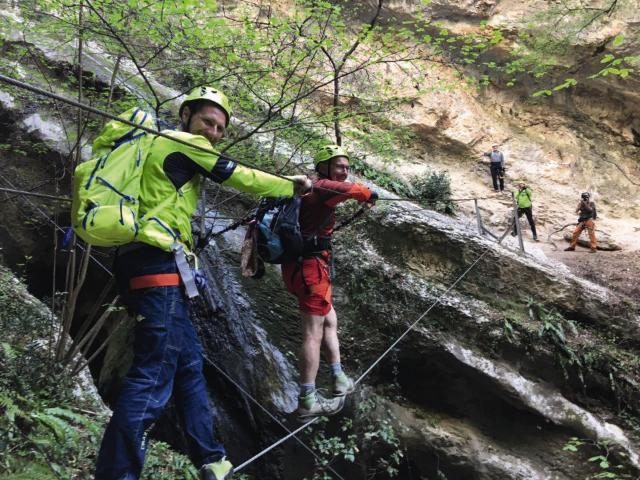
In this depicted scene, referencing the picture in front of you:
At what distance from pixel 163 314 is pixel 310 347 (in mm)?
1869

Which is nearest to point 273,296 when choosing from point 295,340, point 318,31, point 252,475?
point 295,340

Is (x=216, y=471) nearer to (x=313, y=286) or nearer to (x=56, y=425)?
(x=56, y=425)

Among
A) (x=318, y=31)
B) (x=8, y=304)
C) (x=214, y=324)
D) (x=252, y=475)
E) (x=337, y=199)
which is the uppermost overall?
(x=318, y=31)

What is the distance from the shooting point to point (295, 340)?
6.30 meters

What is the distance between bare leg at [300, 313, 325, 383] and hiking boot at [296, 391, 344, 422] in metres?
0.16

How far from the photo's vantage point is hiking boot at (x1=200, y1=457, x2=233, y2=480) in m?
2.41

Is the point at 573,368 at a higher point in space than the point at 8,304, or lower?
higher

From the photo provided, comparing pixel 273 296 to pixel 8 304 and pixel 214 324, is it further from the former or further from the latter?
pixel 8 304

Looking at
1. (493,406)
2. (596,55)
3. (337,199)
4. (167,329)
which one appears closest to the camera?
(167,329)

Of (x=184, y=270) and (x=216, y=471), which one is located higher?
(x=184, y=270)

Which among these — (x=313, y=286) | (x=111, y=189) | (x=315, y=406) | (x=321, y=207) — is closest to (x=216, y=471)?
(x=111, y=189)

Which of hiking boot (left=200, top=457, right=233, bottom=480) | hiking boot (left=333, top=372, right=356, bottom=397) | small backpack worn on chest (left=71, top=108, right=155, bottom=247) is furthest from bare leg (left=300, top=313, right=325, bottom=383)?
small backpack worn on chest (left=71, top=108, right=155, bottom=247)

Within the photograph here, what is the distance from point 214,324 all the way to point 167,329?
3759mm

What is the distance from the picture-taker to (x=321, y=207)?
160 inches
